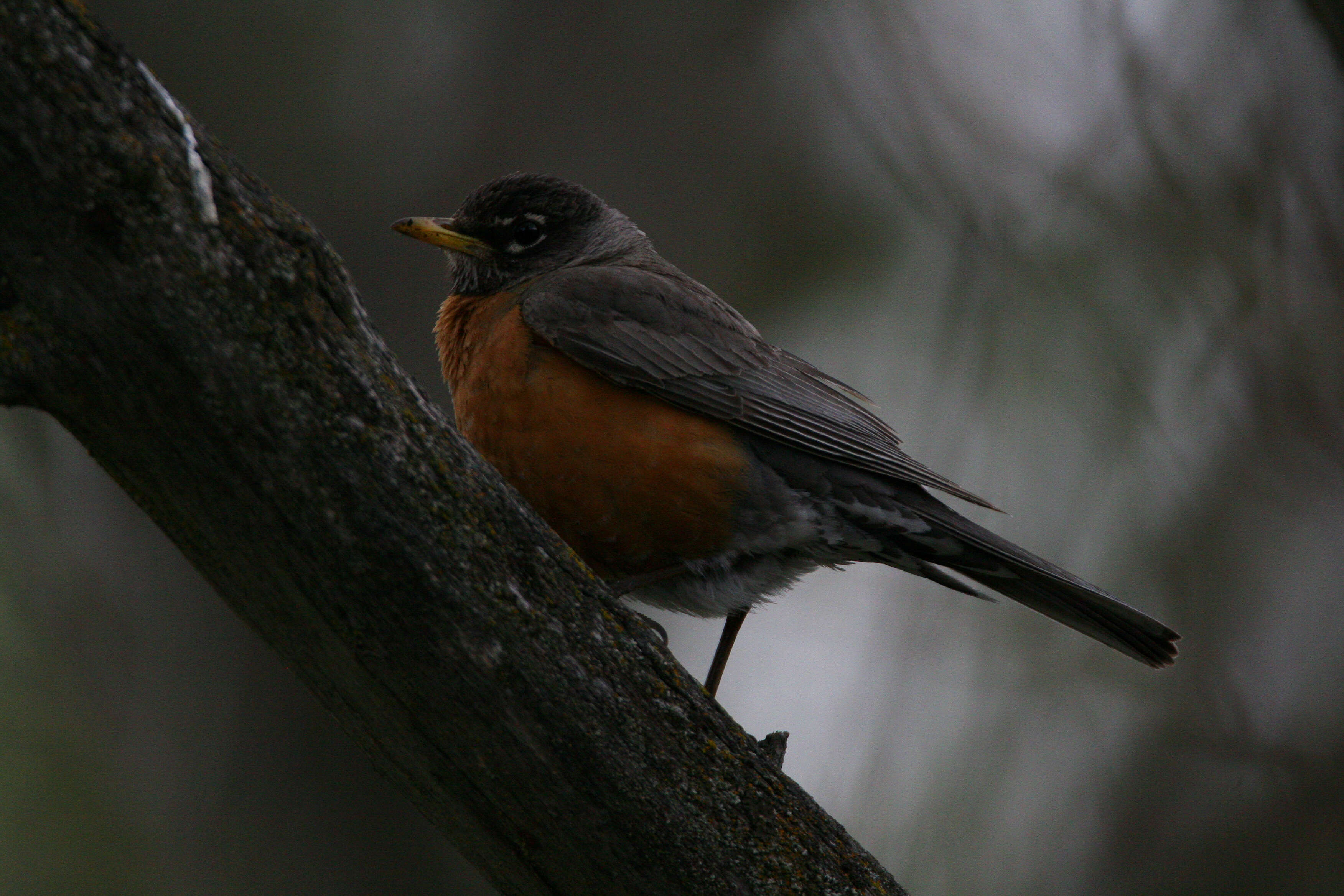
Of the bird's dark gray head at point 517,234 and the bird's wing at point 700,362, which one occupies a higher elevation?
the bird's dark gray head at point 517,234

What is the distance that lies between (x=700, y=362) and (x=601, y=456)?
0.63 meters

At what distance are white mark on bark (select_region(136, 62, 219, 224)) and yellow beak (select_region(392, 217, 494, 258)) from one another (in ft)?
8.33

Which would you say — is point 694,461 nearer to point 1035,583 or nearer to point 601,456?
point 601,456

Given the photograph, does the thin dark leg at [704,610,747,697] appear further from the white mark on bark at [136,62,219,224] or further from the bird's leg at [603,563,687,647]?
the white mark on bark at [136,62,219,224]

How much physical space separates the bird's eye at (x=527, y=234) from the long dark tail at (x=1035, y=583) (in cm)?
192

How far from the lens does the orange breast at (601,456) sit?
3711 millimetres

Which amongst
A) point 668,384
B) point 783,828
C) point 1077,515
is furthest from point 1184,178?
point 783,828

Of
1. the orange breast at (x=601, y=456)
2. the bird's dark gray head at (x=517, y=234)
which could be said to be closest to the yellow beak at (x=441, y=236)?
the bird's dark gray head at (x=517, y=234)

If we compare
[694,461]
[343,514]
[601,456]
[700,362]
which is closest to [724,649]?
[694,461]

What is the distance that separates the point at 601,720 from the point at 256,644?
3.46 meters

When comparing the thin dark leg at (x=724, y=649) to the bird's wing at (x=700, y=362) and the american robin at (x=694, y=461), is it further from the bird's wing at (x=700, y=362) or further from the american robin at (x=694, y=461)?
the bird's wing at (x=700, y=362)

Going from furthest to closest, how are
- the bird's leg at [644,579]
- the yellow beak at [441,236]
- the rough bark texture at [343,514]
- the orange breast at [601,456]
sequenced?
the yellow beak at [441,236]
the bird's leg at [644,579]
the orange breast at [601,456]
the rough bark texture at [343,514]

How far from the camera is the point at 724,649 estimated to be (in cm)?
408

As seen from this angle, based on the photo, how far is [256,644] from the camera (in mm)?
5227
